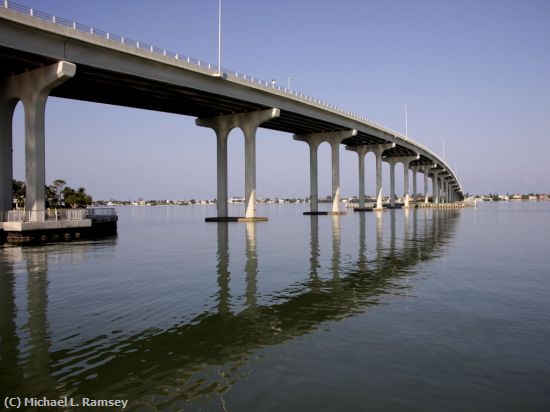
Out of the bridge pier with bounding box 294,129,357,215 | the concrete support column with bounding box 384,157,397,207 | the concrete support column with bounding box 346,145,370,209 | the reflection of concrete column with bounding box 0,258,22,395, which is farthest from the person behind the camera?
the concrete support column with bounding box 384,157,397,207

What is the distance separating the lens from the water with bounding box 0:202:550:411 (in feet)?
25.8

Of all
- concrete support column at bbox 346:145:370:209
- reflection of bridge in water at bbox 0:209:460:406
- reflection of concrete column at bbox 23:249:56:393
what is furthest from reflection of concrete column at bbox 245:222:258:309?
concrete support column at bbox 346:145:370:209

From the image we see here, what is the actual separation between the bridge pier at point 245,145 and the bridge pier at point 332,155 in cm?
2613

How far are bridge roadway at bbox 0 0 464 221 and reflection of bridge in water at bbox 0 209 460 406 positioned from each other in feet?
79.6

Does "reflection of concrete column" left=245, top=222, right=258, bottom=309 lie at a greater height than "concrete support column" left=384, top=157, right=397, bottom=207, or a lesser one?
lesser

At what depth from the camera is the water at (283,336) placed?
25.8 ft

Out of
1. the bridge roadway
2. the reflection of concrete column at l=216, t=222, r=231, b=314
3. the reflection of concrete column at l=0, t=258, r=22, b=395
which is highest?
the bridge roadway

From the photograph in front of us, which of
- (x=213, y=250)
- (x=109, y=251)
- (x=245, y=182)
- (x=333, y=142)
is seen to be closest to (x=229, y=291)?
(x=213, y=250)

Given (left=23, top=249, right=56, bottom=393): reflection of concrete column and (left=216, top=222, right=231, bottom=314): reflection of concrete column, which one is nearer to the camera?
(left=23, top=249, right=56, bottom=393): reflection of concrete column

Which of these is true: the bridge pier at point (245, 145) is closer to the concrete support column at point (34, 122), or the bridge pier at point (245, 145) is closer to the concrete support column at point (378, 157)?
the concrete support column at point (34, 122)

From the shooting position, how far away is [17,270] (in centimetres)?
2242

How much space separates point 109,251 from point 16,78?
21.6 meters

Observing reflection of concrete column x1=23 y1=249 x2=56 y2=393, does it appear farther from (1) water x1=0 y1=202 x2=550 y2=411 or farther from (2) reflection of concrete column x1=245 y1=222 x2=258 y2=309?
(2) reflection of concrete column x1=245 y1=222 x2=258 y2=309

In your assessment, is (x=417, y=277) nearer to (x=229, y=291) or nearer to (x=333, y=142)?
(x=229, y=291)
